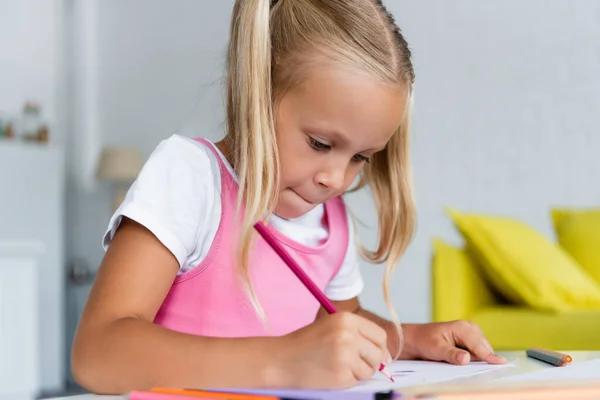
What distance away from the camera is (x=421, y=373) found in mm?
727

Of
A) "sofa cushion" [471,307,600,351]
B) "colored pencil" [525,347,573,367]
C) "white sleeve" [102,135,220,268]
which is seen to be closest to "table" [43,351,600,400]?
"colored pencil" [525,347,573,367]

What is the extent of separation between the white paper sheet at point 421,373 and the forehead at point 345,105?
225mm

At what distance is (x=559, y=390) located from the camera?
20.4 inches

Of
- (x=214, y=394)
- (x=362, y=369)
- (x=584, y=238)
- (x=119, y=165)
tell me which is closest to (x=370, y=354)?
(x=362, y=369)

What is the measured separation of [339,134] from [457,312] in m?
1.63

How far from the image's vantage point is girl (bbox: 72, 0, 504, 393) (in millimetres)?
707

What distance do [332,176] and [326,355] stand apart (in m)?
0.29

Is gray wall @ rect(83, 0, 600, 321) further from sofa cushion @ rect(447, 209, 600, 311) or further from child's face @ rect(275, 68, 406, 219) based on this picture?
child's face @ rect(275, 68, 406, 219)

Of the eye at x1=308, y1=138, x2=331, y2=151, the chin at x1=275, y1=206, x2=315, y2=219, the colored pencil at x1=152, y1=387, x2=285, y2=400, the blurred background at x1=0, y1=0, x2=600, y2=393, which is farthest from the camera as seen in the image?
the blurred background at x1=0, y1=0, x2=600, y2=393

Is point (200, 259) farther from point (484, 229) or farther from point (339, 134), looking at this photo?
point (484, 229)

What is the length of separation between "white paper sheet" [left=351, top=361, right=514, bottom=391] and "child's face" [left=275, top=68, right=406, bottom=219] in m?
0.20

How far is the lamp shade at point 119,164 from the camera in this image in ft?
13.1

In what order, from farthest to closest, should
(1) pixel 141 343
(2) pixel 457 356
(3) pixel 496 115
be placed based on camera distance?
(3) pixel 496 115, (2) pixel 457 356, (1) pixel 141 343

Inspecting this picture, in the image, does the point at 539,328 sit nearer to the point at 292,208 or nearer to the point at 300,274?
the point at 292,208
